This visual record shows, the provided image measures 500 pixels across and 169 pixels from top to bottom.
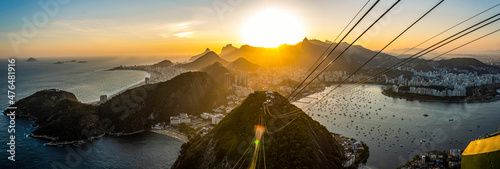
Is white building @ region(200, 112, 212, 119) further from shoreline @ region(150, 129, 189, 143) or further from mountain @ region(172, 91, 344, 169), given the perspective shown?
mountain @ region(172, 91, 344, 169)

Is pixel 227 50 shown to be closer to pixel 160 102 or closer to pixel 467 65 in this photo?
pixel 467 65


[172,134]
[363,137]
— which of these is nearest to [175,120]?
[172,134]

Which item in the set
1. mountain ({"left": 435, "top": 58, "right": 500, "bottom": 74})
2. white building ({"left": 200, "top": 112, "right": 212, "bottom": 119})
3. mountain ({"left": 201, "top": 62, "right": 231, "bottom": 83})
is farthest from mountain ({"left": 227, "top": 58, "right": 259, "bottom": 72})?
mountain ({"left": 435, "top": 58, "right": 500, "bottom": 74})

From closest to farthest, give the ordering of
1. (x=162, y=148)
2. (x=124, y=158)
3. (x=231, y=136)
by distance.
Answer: (x=231, y=136)
(x=124, y=158)
(x=162, y=148)

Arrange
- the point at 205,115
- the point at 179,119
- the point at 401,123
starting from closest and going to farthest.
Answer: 1. the point at 179,119
2. the point at 401,123
3. the point at 205,115

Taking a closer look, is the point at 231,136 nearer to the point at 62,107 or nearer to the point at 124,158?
the point at 124,158

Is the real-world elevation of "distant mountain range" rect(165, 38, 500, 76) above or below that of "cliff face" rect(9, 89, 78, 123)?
above

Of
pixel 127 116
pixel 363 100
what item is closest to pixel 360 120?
pixel 363 100
